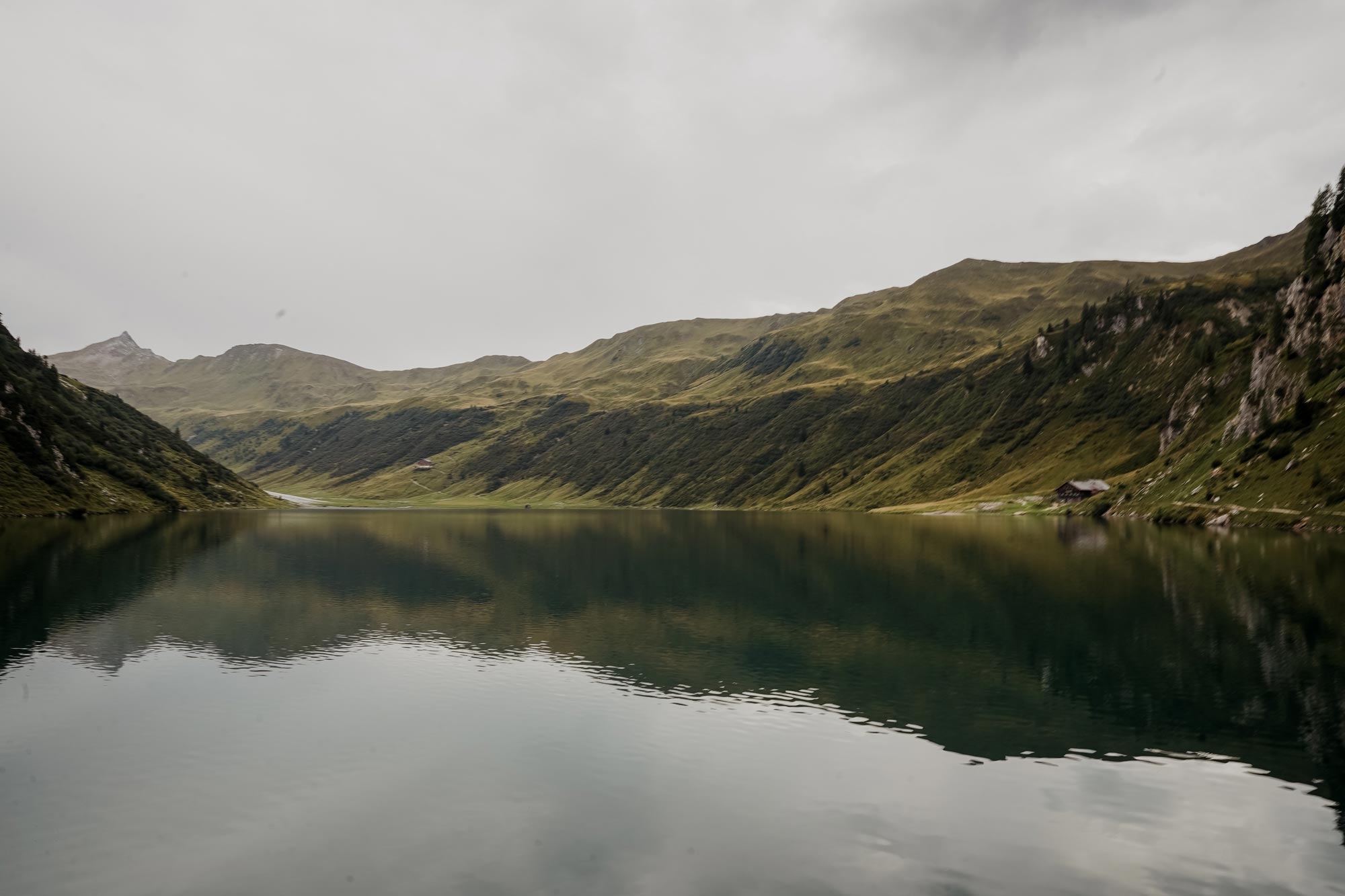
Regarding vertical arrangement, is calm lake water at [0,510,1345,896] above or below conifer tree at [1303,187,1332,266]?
below

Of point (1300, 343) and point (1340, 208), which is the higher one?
point (1340, 208)

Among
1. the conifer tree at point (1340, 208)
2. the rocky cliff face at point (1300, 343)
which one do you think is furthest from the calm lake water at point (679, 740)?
the conifer tree at point (1340, 208)

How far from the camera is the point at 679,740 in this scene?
35094 mm

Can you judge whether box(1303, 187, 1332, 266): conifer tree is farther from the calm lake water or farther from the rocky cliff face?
the calm lake water

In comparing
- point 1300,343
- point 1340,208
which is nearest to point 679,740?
point 1300,343

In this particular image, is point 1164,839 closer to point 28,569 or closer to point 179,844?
point 179,844

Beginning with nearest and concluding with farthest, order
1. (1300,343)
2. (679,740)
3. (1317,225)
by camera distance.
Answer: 1. (679,740)
2. (1300,343)
3. (1317,225)

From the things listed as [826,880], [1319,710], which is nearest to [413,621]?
[826,880]

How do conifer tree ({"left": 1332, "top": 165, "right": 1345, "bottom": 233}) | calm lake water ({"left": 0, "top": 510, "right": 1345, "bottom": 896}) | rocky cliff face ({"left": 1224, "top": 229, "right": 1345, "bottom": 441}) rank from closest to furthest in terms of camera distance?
calm lake water ({"left": 0, "top": 510, "right": 1345, "bottom": 896})
rocky cliff face ({"left": 1224, "top": 229, "right": 1345, "bottom": 441})
conifer tree ({"left": 1332, "top": 165, "right": 1345, "bottom": 233})

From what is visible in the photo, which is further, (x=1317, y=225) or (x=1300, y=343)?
(x=1317, y=225)

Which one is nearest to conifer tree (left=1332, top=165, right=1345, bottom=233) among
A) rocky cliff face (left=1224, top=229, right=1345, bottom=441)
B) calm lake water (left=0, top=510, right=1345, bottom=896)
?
rocky cliff face (left=1224, top=229, right=1345, bottom=441)

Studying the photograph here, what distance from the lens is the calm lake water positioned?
76.2 feet

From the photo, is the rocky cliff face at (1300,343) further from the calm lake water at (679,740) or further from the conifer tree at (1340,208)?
the calm lake water at (679,740)

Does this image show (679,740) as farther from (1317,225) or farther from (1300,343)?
(1317,225)
